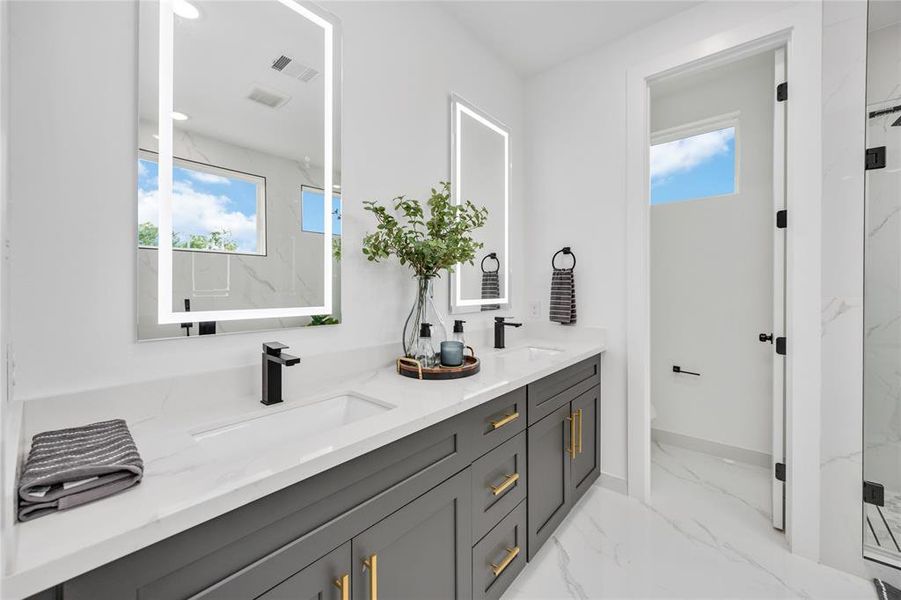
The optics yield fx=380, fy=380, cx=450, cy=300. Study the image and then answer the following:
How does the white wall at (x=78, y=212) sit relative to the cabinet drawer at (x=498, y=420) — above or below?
above

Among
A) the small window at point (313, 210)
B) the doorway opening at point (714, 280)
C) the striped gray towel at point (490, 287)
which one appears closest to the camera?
the small window at point (313, 210)

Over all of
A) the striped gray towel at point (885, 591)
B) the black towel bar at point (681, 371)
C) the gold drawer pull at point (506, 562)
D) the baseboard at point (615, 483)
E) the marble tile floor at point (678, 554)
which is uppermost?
the black towel bar at point (681, 371)

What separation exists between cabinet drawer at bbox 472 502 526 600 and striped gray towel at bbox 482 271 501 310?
1168 millimetres

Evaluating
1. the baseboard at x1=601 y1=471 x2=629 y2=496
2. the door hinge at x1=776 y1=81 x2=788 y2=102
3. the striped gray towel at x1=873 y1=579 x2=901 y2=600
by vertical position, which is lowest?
the striped gray towel at x1=873 y1=579 x2=901 y2=600

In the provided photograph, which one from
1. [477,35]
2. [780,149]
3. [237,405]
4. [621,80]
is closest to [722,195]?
[780,149]

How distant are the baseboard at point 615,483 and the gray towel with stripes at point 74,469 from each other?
234 cm

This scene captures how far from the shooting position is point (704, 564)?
5.54ft

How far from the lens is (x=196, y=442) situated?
35.3 inches

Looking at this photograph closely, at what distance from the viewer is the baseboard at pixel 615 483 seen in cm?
224

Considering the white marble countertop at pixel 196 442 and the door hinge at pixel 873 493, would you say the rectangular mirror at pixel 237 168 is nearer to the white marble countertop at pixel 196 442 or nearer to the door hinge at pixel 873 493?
the white marble countertop at pixel 196 442

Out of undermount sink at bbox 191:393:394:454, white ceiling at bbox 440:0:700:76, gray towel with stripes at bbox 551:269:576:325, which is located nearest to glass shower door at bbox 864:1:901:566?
white ceiling at bbox 440:0:700:76

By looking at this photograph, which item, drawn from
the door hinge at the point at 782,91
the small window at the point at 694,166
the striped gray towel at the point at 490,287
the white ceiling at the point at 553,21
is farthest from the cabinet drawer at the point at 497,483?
the small window at the point at 694,166

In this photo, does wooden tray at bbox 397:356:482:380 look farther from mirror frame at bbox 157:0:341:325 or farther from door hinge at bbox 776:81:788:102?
door hinge at bbox 776:81:788:102

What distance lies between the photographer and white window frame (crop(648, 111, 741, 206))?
2707 millimetres
